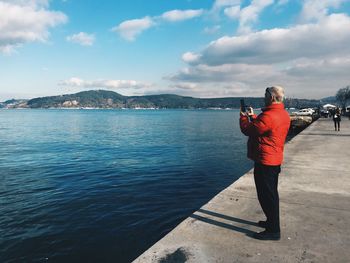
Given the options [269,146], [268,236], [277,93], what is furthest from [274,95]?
[268,236]

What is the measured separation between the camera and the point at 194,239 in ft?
15.4

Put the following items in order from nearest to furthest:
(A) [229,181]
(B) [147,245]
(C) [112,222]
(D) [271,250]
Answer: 1. (D) [271,250]
2. (B) [147,245]
3. (C) [112,222]
4. (A) [229,181]

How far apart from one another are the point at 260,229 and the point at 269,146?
54.8 inches

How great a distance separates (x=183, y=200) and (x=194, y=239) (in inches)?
262

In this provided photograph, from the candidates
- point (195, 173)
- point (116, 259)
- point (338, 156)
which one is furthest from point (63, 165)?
point (338, 156)

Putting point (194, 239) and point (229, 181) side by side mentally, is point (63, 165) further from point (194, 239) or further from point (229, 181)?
point (194, 239)

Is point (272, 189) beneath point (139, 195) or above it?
above

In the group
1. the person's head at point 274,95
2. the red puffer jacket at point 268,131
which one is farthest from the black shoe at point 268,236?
the person's head at point 274,95

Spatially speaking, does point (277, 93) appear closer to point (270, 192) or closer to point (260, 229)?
point (270, 192)

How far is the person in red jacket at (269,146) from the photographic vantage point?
180 inches

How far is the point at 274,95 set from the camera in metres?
4.63

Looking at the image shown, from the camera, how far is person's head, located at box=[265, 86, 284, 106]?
182 inches

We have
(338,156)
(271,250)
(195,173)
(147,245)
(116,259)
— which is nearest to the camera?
(271,250)

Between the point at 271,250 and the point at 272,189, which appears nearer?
the point at 271,250
